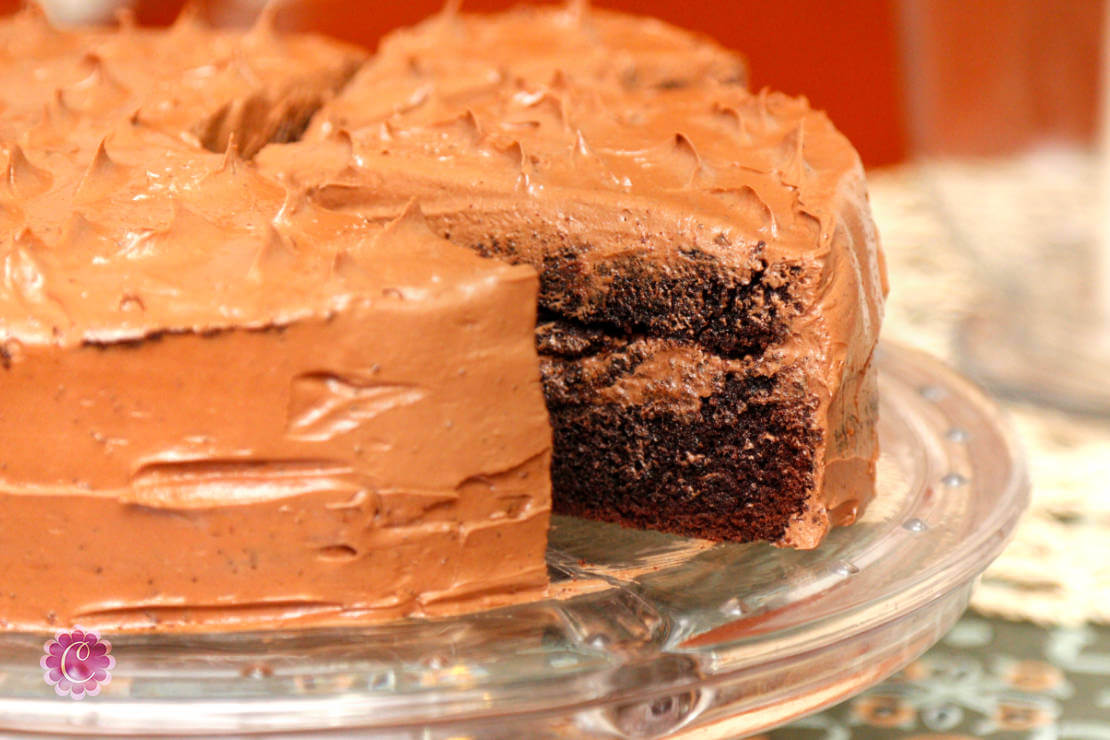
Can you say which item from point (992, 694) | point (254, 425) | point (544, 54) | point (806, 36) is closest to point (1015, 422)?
point (992, 694)

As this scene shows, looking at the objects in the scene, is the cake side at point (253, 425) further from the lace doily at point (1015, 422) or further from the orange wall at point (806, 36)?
the orange wall at point (806, 36)

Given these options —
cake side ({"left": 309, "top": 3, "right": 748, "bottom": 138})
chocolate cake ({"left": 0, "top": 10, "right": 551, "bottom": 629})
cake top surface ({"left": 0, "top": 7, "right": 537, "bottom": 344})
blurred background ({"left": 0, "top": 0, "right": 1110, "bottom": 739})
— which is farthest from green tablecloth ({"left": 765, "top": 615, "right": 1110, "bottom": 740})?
cake side ({"left": 309, "top": 3, "right": 748, "bottom": 138})

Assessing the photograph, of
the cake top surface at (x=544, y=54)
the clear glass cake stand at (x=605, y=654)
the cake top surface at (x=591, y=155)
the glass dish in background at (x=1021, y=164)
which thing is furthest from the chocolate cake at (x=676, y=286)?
the glass dish in background at (x=1021, y=164)

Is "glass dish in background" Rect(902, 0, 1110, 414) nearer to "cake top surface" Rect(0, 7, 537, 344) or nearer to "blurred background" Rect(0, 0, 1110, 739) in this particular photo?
"blurred background" Rect(0, 0, 1110, 739)

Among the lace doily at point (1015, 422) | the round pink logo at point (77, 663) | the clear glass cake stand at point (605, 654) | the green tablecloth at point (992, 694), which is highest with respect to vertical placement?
the round pink logo at point (77, 663)

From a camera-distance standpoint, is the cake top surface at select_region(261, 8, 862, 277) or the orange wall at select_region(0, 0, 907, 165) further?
the orange wall at select_region(0, 0, 907, 165)

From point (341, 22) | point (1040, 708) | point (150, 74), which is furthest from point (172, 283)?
point (341, 22)
